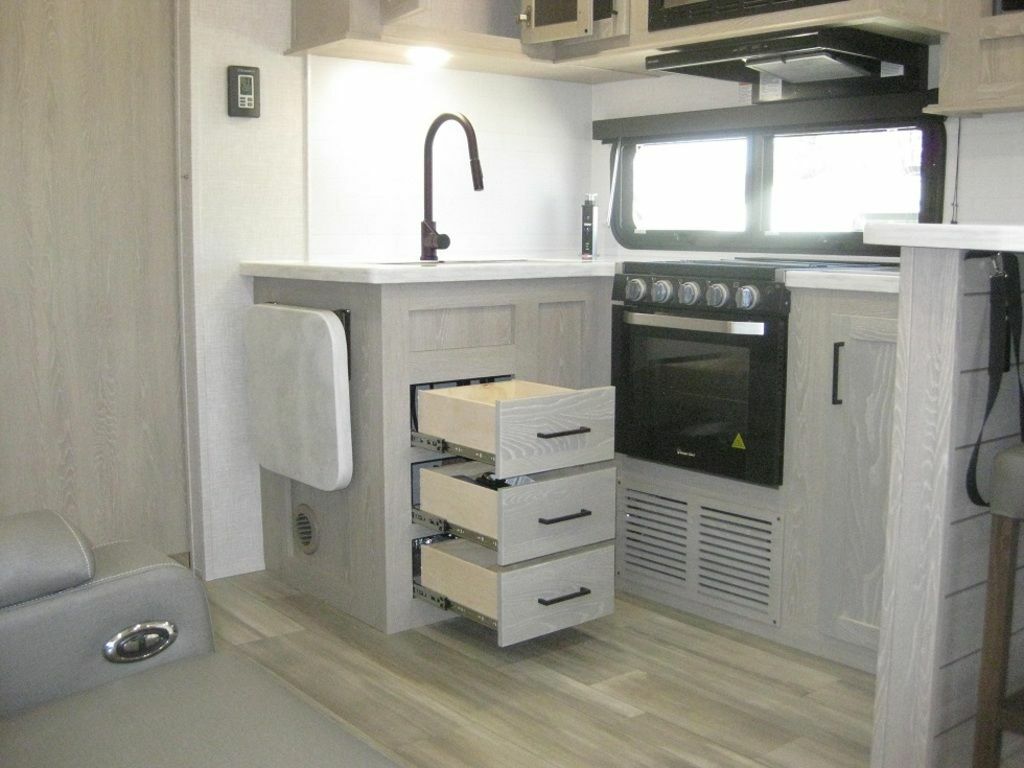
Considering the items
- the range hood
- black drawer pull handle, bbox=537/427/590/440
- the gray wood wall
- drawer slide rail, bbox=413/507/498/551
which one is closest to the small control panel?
black drawer pull handle, bbox=537/427/590/440

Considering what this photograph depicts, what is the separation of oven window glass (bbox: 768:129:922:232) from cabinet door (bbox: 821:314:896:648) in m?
0.63

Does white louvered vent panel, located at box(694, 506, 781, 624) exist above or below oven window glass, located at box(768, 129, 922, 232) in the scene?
below

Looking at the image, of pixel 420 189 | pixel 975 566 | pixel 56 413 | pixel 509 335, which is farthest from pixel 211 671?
pixel 420 189

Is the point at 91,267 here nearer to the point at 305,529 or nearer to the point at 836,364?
the point at 305,529

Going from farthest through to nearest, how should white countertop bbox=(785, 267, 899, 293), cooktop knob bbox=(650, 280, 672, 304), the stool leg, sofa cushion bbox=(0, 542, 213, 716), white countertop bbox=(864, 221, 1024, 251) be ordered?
cooktop knob bbox=(650, 280, 672, 304) → white countertop bbox=(785, 267, 899, 293) → the stool leg → white countertop bbox=(864, 221, 1024, 251) → sofa cushion bbox=(0, 542, 213, 716)

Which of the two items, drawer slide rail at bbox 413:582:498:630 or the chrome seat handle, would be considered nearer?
the chrome seat handle

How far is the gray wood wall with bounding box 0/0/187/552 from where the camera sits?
9.98 feet

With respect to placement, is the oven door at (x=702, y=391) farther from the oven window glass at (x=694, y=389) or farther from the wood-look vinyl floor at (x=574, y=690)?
the wood-look vinyl floor at (x=574, y=690)

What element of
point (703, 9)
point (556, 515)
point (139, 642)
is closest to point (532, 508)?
point (556, 515)

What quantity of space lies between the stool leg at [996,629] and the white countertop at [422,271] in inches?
59.0

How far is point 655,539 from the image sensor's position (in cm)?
319

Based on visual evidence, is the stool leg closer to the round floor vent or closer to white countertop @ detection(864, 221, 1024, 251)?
white countertop @ detection(864, 221, 1024, 251)

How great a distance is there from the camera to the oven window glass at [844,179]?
303 centimetres

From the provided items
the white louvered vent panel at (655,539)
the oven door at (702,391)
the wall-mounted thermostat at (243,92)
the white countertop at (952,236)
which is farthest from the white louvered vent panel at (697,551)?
the wall-mounted thermostat at (243,92)
